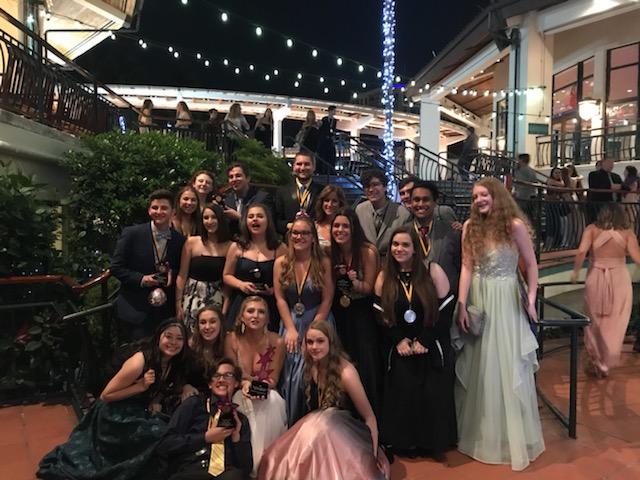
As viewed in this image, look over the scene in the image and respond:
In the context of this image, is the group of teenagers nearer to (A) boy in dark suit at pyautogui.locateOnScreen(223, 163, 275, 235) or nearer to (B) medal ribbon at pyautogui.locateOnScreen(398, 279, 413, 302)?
(B) medal ribbon at pyautogui.locateOnScreen(398, 279, 413, 302)

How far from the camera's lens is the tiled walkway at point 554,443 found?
3.25m

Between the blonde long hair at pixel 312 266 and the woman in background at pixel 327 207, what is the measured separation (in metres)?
0.30

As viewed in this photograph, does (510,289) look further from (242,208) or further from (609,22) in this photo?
(609,22)

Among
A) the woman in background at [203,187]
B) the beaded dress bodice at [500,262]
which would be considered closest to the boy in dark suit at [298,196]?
the woman in background at [203,187]

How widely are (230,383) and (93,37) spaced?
41.2 ft

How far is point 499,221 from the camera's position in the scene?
11.5 feet

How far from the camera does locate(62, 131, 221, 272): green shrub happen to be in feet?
20.1

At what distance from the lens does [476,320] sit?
348 centimetres

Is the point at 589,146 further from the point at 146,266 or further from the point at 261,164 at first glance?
the point at 146,266

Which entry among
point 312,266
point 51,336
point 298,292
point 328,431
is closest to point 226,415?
point 328,431

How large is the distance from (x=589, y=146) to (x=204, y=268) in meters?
12.6

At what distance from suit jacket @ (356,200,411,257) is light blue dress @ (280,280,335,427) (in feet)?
2.85

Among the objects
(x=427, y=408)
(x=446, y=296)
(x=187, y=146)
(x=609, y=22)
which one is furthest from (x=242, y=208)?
(x=609, y=22)

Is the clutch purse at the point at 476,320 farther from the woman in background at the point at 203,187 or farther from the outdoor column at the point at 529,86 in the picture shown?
the outdoor column at the point at 529,86
